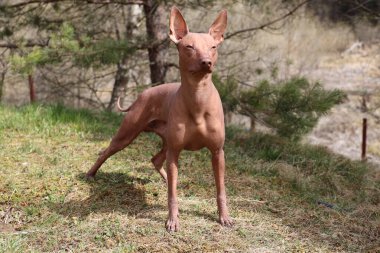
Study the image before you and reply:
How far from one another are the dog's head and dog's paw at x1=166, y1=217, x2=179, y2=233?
1.12 metres

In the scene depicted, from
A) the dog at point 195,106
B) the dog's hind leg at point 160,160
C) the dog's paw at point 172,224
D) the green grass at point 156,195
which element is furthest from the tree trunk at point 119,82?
the dog's paw at point 172,224

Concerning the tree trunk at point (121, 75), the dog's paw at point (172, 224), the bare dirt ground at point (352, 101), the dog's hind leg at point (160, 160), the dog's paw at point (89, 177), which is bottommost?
the bare dirt ground at point (352, 101)

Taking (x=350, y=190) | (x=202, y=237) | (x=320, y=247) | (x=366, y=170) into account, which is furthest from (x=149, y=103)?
(x=366, y=170)

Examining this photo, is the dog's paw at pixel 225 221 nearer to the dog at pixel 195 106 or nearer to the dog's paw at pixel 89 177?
the dog at pixel 195 106

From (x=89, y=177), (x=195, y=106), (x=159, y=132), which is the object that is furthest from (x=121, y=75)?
(x=195, y=106)

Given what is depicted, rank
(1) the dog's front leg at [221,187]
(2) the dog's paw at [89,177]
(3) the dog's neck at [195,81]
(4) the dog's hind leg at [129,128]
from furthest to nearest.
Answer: (2) the dog's paw at [89,177] → (4) the dog's hind leg at [129,128] → (1) the dog's front leg at [221,187] → (3) the dog's neck at [195,81]

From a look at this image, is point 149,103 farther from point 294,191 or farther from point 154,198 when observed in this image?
point 294,191

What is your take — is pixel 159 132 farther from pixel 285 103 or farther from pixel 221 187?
pixel 285 103

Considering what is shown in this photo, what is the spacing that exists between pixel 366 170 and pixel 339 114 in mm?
7205

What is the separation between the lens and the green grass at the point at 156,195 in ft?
11.4

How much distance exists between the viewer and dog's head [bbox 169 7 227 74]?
3.18 metres

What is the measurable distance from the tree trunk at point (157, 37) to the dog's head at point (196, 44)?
12.3 feet

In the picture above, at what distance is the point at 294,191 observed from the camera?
5039 mm

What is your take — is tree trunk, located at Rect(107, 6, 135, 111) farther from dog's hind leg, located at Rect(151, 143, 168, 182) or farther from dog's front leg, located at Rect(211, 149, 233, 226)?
dog's front leg, located at Rect(211, 149, 233, 226)
